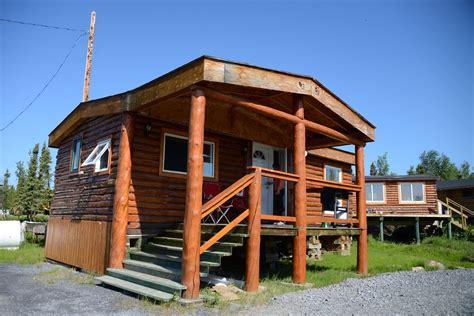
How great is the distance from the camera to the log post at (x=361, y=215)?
8.53 metres

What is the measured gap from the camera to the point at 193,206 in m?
5.68

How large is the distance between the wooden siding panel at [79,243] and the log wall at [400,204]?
18012 mm

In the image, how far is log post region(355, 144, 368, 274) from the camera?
8.53 m

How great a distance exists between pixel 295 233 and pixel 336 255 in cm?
595

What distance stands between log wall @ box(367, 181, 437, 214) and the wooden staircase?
721 inches

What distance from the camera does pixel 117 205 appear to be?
7.54m

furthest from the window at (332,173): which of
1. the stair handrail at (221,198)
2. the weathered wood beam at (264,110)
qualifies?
the stair handrail at (221,198)

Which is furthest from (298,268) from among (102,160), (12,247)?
(12,247)

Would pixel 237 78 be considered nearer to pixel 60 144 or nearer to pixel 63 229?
pixel 63 229

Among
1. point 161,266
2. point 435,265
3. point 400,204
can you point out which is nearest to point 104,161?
point 161,266

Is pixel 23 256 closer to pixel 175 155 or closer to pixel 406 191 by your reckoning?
pixel 175 155

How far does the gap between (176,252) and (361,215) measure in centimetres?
420

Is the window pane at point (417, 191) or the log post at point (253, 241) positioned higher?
the window pane at point (417, 191)

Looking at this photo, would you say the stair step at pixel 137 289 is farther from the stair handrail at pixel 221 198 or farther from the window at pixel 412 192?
the window at pixel 412 192
